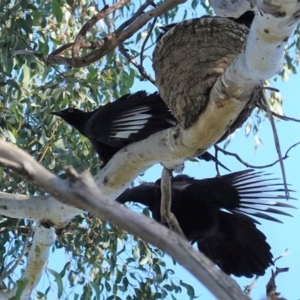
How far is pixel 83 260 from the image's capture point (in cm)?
458

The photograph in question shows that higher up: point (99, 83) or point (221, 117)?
point (99, 83)

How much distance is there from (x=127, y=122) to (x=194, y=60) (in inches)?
21.4

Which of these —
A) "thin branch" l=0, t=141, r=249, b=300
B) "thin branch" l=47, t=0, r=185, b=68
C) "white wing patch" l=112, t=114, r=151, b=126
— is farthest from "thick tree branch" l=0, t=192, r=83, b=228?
"thin branch" l=0, t=141, r=249, b=300

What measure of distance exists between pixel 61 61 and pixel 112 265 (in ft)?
5.95

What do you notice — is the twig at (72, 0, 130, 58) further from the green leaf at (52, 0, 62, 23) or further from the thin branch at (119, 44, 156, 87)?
the green leaf at (52, 0, 62, 23)

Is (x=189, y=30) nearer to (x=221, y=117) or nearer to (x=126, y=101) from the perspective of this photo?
(x=126, y=101)

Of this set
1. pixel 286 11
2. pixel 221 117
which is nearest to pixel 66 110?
pixel 221 117

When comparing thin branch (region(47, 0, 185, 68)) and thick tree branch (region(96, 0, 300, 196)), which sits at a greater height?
thin branch (region(47, 0, 185, 68))

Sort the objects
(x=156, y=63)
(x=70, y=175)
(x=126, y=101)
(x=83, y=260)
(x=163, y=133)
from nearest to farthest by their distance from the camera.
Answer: (x=70, y=175) → (x=163, y=133) → (x=156, y=63) → (x=126, y=101) → (x=83, y=260)

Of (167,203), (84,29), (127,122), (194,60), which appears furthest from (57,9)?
(167,203)

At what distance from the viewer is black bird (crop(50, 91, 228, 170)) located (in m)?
3.29

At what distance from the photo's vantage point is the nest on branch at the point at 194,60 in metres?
2.79

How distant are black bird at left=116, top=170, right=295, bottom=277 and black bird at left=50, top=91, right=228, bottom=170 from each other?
0.96 ft

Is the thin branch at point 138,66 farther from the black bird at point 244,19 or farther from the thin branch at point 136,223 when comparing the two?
the thin branch at point 136,223
